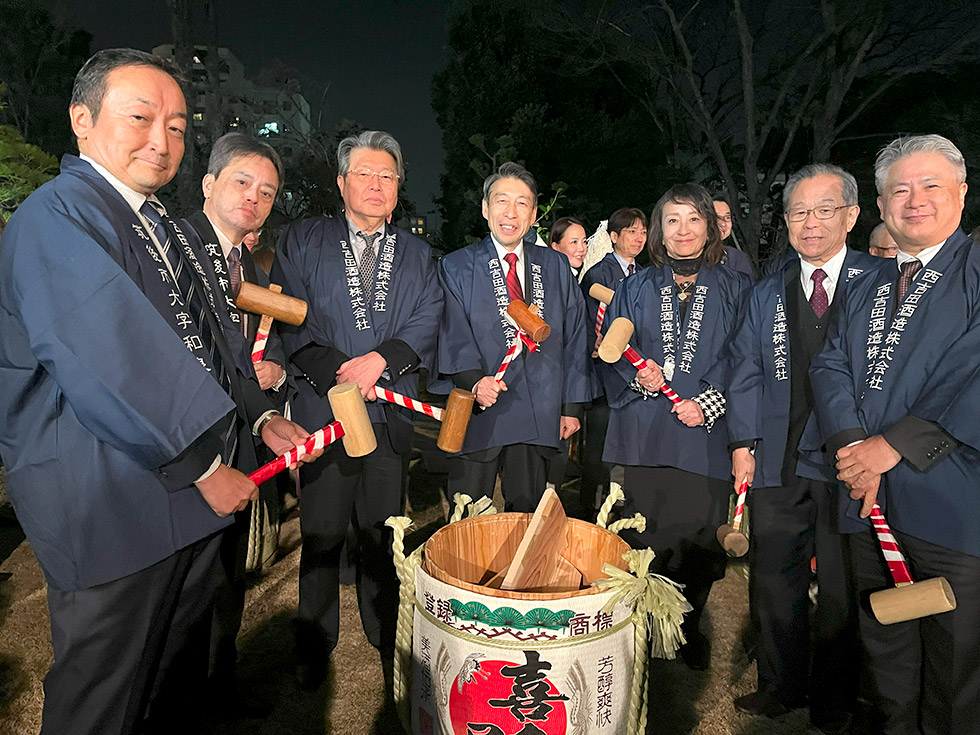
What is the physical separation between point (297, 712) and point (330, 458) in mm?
1154

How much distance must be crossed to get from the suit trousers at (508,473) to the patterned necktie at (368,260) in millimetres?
1056

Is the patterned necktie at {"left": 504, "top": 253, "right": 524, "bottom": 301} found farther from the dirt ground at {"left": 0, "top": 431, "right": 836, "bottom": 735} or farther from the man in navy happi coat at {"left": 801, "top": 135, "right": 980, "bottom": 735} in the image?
the dirt ground at {"left": 0, "top": 431, "right": 836, "bottom": 735}

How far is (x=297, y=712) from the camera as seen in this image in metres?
2.93

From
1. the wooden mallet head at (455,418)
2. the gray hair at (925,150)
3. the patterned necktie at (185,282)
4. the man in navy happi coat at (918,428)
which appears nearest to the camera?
the patterned necktie at (185,282)

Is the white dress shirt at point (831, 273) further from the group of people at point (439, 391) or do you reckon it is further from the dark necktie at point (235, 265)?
the dark necktie at point (235, 265)

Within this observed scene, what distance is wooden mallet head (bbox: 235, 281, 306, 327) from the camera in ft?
9.05

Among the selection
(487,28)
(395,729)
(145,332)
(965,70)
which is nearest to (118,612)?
(145,332)

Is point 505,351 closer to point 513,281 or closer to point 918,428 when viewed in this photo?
point 513,281

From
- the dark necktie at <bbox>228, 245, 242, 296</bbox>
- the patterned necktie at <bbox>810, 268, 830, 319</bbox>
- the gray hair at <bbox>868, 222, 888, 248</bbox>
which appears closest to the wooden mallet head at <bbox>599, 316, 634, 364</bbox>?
the patterned necktie at <bbox>810, 268, 830, 319</bbox>

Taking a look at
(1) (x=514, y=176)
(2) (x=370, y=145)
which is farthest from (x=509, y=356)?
(2) (x=370, y=145)

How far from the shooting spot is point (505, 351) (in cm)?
352

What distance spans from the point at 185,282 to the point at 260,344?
2.77ft

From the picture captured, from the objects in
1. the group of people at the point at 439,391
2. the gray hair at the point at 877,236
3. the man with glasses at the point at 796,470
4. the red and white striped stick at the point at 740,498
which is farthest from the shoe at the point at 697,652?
the gray hair at the point at 877,236

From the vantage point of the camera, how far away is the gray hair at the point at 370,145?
3.25 meters
